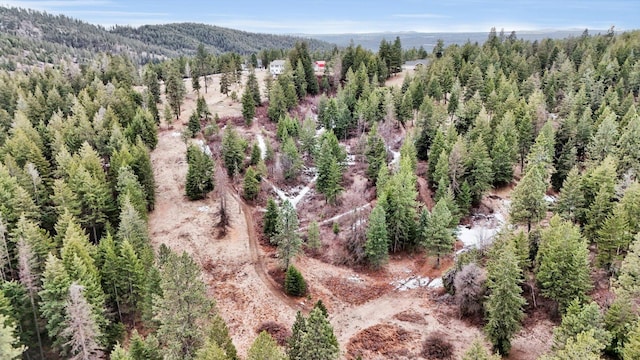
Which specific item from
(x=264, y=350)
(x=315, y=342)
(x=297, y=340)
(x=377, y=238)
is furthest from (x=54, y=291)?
(x=377, y=238)

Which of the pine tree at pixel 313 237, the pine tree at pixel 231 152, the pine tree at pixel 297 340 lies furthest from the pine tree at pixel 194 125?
the pine tree at pixel 297 340

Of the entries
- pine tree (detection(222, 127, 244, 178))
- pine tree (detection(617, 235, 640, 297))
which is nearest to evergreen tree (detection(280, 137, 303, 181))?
pine tree (detection(222, 127, 244, 178))

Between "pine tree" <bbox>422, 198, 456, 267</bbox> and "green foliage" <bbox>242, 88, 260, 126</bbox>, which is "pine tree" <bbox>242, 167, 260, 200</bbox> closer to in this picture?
"green foliage" <bbox>242, 88, 260, 126</bbox>

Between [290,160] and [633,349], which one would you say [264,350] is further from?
[290,160]

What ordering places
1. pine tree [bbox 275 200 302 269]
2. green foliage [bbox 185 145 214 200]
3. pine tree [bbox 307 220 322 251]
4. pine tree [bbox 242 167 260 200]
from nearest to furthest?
pine tree [bbox 275 200 302 269]
pine tree [bbox 307 220 322 251]
green foliage [bbox 185 145 214 200]
pine tree [bbox 242 167 260 200]

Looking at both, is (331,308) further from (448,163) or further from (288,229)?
(448,163)
